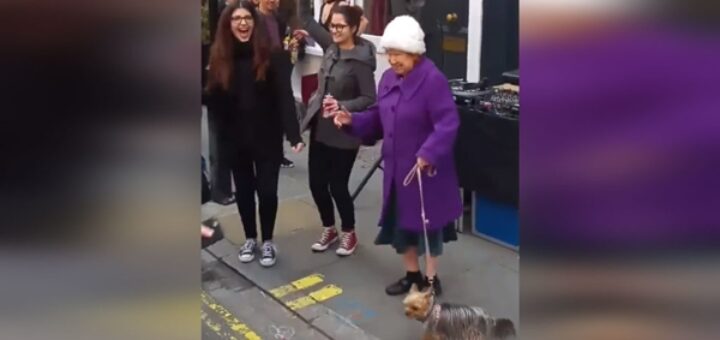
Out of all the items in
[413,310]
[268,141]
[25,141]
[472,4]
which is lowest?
[413,310]

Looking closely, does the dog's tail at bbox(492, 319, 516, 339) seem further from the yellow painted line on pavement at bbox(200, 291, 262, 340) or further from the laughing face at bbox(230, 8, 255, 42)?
the laughing face at bbox(230, 8, 255, 42)

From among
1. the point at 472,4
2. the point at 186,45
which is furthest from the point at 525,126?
the point at 472,4

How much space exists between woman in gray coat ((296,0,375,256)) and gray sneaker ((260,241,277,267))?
0.36m

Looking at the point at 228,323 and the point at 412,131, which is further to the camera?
the point at 228,323

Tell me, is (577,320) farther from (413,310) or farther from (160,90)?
(413,310)

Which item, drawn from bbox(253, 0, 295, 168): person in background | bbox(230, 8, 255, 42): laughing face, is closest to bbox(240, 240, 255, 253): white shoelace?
bbox(253, 0, 295, 168): person in background

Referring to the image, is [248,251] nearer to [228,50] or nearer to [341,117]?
[228,50]

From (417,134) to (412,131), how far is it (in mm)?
26

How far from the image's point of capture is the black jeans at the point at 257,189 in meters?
4.13

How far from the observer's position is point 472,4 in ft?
17.1

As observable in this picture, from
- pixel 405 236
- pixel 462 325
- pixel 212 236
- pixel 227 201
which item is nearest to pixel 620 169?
pixel 212 236

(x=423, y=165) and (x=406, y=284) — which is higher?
(x=423, y=165)

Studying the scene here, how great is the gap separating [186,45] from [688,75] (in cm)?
50

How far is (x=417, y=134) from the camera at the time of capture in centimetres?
350
